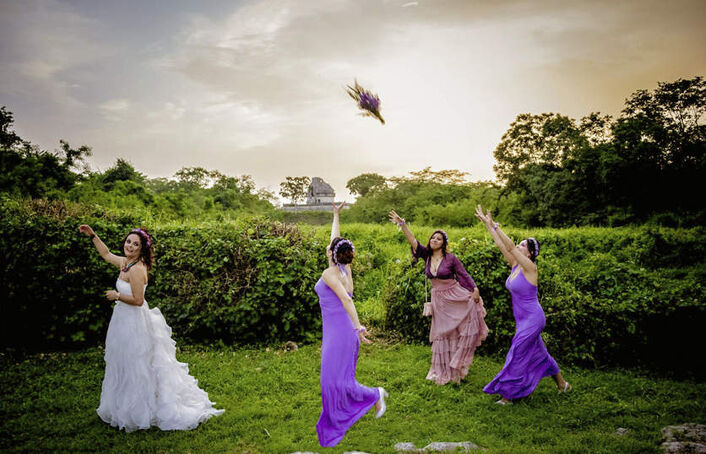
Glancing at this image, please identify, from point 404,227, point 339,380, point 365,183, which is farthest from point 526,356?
point 365,183

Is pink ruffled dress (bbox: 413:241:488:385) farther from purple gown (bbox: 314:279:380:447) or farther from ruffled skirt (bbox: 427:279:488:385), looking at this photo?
purple gown (bbox: 314:279:380:447)

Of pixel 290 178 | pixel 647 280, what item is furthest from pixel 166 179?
pixel 647 280

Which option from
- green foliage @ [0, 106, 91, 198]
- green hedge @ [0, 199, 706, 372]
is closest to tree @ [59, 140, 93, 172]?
green foliage @ [0, 106, 91, 198]

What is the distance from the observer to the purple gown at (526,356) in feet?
16.9

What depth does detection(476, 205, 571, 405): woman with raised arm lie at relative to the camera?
16.9ft

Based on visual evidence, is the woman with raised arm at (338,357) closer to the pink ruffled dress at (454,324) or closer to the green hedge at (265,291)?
the pink ruffled dress at (454,324)

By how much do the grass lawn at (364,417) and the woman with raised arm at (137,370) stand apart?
160 millimetres

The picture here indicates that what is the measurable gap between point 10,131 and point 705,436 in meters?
24.1

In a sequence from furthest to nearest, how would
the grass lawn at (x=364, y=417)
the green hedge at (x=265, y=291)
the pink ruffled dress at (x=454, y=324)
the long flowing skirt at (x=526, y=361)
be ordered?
the green hedge at (x=265, y=291), the pink ruffled dress at (x=454, y=324), the long flowing skirt at (x=526, y=361), the grass lawn at (x=364, y=417)

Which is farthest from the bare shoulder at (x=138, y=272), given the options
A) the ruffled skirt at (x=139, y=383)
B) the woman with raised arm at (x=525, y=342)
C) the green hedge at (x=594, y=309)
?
the green hedge at (x=594, y=309)

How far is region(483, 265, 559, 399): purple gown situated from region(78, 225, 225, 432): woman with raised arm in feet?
12.9

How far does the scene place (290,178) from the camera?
48.6 m

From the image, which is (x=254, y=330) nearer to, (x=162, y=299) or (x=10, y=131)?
(x=162, y=299)

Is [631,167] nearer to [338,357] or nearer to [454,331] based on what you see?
[454,331]
